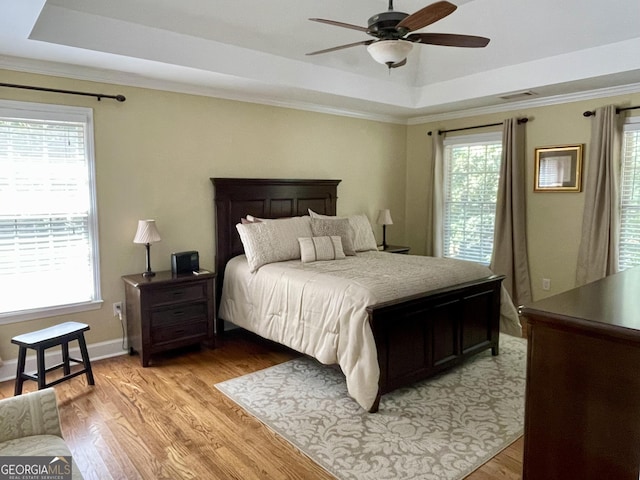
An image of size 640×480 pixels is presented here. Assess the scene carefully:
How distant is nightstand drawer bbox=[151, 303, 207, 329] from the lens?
12.0 ft

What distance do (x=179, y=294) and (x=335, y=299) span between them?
4.95ft

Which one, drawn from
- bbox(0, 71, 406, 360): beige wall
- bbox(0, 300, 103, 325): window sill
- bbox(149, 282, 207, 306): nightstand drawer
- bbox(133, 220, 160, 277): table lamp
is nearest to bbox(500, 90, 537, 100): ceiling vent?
bbox(0, 71, 406, 360): beige wall

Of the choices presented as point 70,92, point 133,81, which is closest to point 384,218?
point 133,81

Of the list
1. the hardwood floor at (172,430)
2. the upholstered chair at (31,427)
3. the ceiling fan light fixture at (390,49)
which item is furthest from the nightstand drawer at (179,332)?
the ceiling fan light fixture at (390,49)

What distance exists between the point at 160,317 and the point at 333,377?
1.53 m

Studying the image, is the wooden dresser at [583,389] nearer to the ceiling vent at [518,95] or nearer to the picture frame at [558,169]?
the picture frame at [558,169]

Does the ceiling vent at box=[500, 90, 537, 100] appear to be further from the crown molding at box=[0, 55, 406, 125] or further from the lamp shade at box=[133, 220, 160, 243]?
the lamp shade at box=[133, 220, 160, 243]

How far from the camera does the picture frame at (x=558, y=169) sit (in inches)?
179

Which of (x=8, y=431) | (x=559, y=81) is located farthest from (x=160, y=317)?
(x=559, y=81)

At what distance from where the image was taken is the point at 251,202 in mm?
4586

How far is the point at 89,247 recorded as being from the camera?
12.3ft

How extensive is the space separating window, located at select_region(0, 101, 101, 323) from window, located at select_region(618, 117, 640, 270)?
4.90m

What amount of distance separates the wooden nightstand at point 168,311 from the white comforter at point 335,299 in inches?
12.4

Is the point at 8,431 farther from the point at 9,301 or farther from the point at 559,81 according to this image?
the point at 559,81
